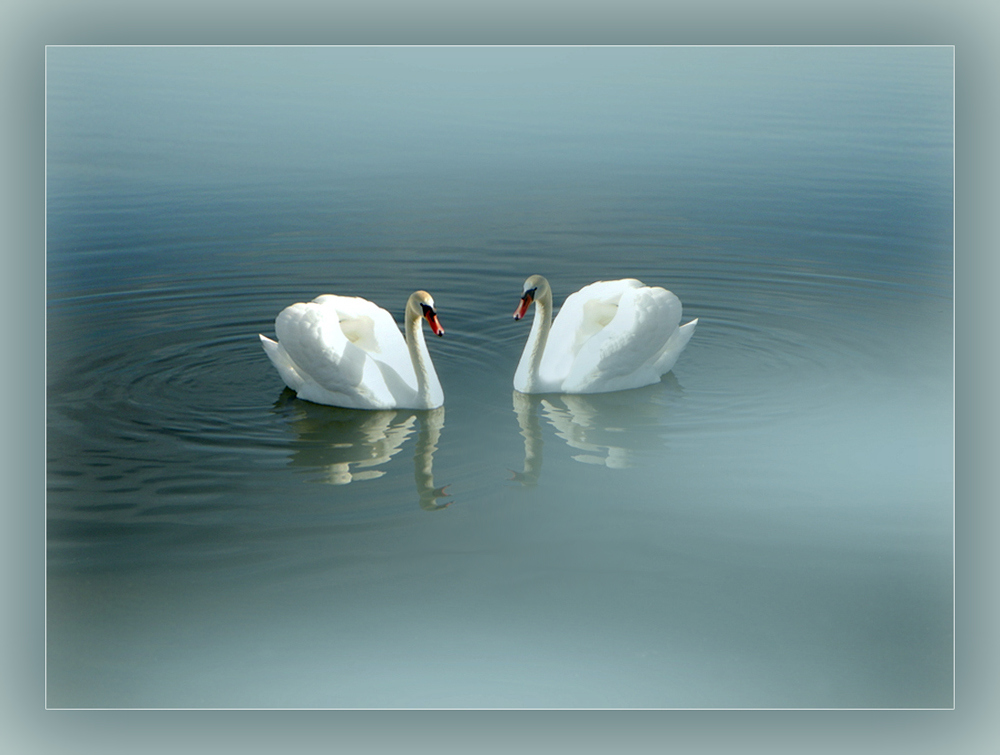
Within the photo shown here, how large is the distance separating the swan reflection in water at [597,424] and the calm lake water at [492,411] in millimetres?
27

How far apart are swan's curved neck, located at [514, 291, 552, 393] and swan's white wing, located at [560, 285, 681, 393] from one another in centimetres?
18

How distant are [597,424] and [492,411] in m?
0.56

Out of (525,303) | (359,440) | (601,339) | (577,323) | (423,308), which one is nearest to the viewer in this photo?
(359,440)

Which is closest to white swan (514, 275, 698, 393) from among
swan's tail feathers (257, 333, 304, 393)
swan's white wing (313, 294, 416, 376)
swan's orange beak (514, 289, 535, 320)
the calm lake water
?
swan's orange beak (514, 289, 535, 320)

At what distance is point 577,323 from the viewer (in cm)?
721

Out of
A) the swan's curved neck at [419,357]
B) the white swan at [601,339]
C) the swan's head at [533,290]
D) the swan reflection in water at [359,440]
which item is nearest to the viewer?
the swan reflection in water at [359,440]

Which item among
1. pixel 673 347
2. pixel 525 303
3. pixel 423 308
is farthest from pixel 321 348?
pixel 673 347

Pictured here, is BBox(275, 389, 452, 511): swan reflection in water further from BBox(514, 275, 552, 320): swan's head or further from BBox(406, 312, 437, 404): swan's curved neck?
BBox(514, 275, 552, 320): swan's head

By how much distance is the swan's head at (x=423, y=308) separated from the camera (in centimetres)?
661

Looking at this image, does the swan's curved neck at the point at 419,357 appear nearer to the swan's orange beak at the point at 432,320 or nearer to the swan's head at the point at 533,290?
the swan's orange beak at the point at 432,320

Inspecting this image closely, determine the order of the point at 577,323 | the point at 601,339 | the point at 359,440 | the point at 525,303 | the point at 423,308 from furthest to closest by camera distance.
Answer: the point at 577,323 → the point at 525,303 → the point at 601,339 → the point at 423,308 → the point at 359,440

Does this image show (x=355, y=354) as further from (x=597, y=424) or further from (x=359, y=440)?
(x=597, y=424)

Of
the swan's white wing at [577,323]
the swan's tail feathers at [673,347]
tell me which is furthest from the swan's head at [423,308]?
the swan's tail feathers at [673,347]

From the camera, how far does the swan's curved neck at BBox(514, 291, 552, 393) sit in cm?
706
